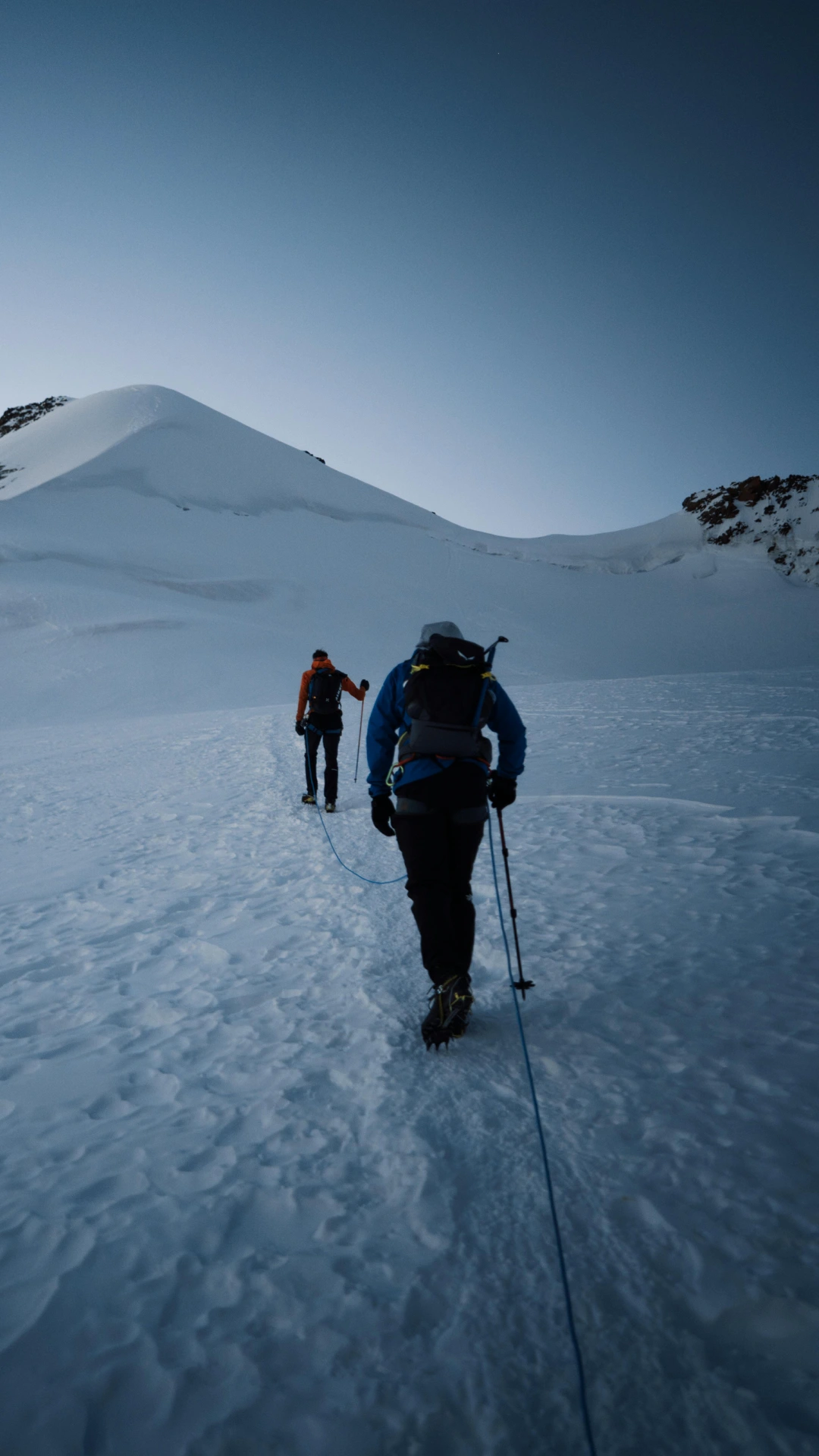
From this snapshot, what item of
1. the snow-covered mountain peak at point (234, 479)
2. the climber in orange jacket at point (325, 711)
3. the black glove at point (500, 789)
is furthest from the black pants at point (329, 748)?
the snow-covered mountain peak at point (234, 479)

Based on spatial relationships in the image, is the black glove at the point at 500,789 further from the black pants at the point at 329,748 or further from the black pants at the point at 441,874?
the black pants at the point at 329,748

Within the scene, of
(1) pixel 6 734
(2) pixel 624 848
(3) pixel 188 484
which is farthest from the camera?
(3) pixel 188 484

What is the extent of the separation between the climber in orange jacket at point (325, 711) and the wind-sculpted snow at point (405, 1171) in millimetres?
2740

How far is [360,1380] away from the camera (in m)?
1.72

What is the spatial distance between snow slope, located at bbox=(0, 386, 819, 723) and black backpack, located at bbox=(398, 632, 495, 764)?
19926 mm

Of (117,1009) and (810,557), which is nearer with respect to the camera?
(117,1009)

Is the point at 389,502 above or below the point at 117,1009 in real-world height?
above

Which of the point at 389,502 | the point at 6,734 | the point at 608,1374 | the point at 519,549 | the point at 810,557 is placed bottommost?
the point at 608,1374

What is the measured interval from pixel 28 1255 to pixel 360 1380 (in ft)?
4.07

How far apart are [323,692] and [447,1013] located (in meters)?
5.45

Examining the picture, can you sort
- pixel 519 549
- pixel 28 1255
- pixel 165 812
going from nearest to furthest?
pixel 28 1255 < pixel 165 812 < pixel 519 549

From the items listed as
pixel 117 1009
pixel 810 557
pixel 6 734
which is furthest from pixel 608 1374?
pixel 810 557

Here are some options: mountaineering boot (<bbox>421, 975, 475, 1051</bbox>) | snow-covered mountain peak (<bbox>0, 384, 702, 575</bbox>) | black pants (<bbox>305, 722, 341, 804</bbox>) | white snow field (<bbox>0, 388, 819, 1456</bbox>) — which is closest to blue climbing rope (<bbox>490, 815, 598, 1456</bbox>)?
white snow field (<bbox>0, 388, 819, 1456</bbox>)

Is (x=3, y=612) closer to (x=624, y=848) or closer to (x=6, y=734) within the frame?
(x=6, y=734)
